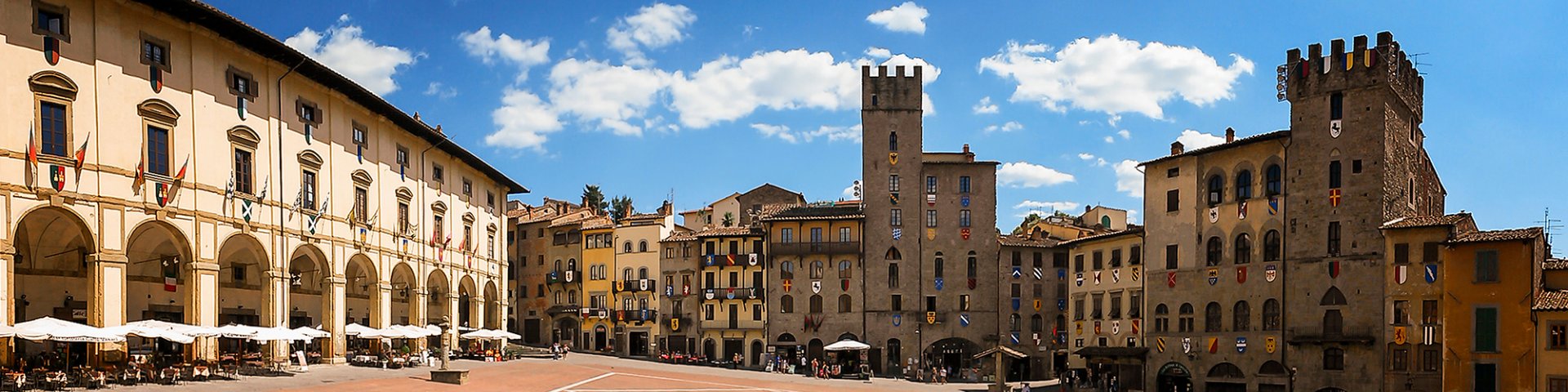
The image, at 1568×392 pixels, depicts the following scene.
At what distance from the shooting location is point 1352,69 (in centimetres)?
5303

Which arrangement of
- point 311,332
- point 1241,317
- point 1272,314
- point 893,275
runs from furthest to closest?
point 893,275
point 1241,317
point 1272,314
point 311,332

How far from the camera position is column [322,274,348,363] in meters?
47.7

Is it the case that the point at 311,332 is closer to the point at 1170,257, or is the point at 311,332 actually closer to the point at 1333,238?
the point at 1170,257

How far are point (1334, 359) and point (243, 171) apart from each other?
4714cm

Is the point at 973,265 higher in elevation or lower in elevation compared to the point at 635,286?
higher

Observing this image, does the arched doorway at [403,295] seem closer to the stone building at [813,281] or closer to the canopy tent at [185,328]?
the canopy tent at [185,328]

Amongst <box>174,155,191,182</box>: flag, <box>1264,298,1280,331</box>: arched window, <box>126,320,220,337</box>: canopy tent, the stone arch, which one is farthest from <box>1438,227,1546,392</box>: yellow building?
the stone arch

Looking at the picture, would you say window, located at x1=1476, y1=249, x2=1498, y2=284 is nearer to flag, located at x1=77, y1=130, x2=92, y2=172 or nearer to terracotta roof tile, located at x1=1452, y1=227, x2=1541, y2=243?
terracotta roof tile, located at x1=1452, y1=227, x2=1541, y2=243

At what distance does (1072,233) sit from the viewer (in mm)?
88625

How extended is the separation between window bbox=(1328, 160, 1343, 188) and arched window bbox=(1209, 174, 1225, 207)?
5.80 meters

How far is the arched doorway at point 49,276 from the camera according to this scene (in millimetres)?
37656

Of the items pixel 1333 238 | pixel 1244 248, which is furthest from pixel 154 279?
pixel 1333 238

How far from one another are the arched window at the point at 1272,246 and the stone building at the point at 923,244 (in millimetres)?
22724

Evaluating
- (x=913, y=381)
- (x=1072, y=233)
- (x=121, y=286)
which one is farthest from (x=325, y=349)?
(x=1072, y=233)
